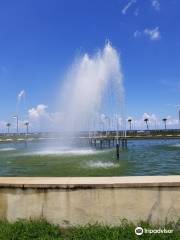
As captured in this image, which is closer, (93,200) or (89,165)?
(93,200)

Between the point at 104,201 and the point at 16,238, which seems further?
the point at 104,201

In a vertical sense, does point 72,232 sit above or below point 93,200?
below

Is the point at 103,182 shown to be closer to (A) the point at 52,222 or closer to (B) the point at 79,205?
(B) the point at 79,205

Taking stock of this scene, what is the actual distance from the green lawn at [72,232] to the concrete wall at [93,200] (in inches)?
6.8

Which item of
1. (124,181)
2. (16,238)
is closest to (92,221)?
(124,181)

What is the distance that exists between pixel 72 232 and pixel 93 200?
64 cm

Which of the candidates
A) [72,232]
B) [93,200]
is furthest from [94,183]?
[72,232]

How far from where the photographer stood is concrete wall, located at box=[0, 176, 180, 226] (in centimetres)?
629

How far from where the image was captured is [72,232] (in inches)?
241

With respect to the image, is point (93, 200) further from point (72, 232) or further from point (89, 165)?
point (89, 165)

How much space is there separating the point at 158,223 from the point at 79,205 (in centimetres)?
137

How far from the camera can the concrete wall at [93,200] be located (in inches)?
248

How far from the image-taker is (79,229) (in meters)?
6.11

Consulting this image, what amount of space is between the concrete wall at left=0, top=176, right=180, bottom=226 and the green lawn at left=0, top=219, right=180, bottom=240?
0.17 metres
